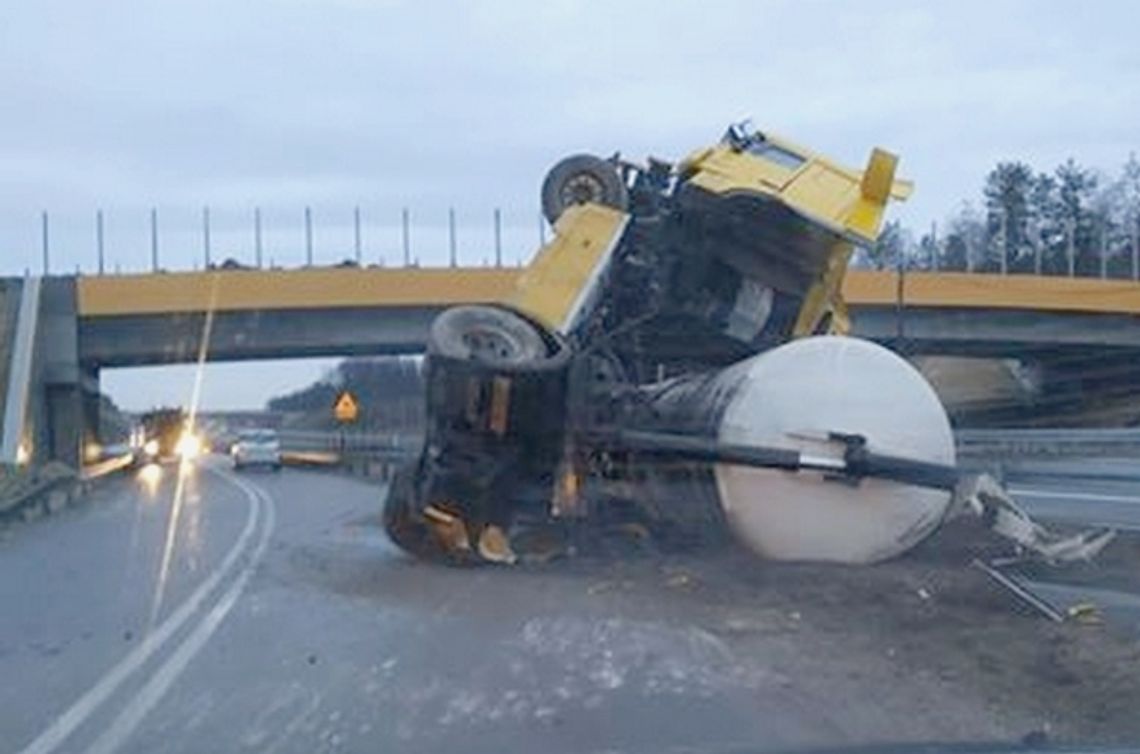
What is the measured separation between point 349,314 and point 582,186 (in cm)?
4266

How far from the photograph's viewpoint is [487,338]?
1858 cm

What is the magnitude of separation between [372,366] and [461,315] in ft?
331

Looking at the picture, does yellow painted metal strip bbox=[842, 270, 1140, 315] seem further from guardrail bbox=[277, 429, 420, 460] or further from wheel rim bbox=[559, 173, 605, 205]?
wheel rim bbox=[559, 173, 605, 205]

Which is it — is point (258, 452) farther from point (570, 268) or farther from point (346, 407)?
point (570, 268)

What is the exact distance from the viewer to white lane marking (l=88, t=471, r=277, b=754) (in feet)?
33.4

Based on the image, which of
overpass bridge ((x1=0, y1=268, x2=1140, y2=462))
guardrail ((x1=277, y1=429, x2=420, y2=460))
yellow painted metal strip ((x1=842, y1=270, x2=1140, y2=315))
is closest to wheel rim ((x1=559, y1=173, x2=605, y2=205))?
guardrail ((x1=277, y1=429, x2=420, y2=460))

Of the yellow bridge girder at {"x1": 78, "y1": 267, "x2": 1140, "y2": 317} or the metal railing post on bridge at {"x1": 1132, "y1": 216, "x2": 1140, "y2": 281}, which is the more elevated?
the metal railing post on bridge at {"x1": 1132, "y1": 216, "x2": 1140, "y2": 281}

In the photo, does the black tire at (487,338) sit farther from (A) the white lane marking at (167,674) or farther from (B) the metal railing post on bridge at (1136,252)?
(B) the metal railing post on bridge at (1136,252)

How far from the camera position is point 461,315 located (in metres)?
18.8

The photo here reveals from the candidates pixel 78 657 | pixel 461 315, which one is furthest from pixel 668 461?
pixel 78 657

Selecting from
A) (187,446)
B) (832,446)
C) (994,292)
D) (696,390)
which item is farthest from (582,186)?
(187,446)

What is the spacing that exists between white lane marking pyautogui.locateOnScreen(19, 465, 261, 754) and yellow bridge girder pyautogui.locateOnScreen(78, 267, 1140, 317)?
42332 millimetres

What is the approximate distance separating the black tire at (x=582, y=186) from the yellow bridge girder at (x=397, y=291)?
40.2m

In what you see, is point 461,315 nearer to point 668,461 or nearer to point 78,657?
point 668,461
